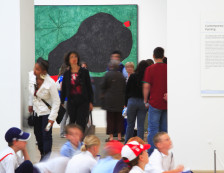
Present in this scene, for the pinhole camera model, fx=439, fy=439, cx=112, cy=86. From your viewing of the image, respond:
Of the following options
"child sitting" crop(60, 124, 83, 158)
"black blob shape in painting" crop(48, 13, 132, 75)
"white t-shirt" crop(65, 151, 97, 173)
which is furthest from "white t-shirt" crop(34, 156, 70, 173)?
"black blob shape in painting" crop(48, 13, 132, 75)

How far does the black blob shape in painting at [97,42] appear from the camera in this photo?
1096cm

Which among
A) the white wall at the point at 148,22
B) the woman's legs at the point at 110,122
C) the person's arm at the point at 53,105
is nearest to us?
the person's arm at the point at 53,105

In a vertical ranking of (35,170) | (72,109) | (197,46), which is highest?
(197,46)

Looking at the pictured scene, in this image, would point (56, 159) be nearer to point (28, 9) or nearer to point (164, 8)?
point (28, 9)

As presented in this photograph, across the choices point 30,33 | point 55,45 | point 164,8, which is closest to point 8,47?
point 30,33

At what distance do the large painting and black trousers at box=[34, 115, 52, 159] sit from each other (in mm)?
4703

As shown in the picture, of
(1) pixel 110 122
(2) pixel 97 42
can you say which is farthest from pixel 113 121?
(2) pixel 97 42

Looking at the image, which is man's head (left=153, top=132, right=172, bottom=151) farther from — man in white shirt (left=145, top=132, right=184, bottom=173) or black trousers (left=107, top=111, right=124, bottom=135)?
black trousers (left=107, top=111, right=124, bottom=135)

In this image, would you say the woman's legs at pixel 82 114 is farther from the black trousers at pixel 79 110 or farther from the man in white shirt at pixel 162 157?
the man in white shirt at pixel 162 157

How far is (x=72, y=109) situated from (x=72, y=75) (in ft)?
1.73

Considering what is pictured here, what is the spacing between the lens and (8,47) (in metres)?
6.46

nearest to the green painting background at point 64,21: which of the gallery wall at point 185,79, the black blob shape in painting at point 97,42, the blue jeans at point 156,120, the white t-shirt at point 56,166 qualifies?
the black blob shape in painting at point 97,42

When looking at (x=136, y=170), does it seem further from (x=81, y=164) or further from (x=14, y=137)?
(x=14, y=137)

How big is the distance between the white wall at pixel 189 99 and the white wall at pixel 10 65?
2220 mm
